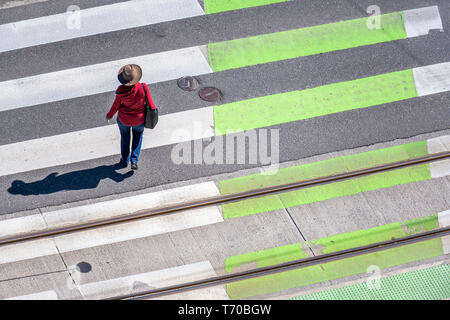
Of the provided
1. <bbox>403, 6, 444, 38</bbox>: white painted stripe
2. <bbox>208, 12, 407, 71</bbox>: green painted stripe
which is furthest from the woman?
<bbox>403, 6, 444, 38</bbox>: white painted stripe

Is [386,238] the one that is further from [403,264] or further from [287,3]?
[287,3]

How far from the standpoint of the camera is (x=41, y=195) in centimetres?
739

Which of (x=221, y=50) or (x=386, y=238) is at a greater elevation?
(x=221, y=50)

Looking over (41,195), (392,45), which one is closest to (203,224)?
(41,195)

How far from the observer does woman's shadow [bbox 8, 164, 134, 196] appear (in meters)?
7.43

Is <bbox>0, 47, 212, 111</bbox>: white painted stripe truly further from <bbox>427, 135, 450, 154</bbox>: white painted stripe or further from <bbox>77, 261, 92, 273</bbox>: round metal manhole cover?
<bbox>427, 135, 450, 154</bbox>: white painted stripe

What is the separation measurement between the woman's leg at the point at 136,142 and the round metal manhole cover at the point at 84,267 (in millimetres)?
1555

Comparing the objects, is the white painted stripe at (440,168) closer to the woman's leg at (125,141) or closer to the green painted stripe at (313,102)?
the green painted stripe at (313,102)

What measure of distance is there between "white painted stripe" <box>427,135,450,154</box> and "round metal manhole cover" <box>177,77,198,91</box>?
143 inches

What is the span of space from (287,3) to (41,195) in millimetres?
5393

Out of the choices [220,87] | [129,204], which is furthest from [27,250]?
[220,87]

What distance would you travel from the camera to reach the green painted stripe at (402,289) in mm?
6613
